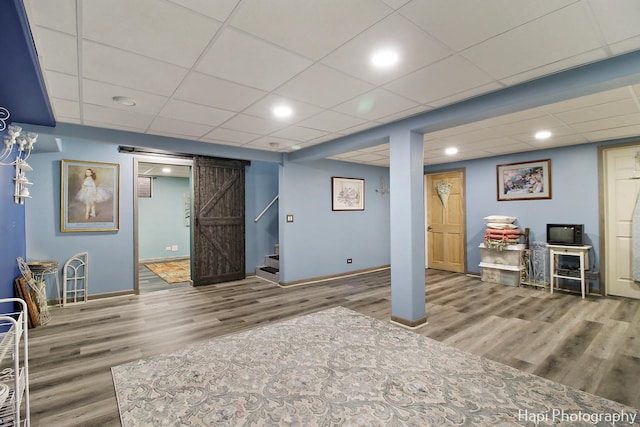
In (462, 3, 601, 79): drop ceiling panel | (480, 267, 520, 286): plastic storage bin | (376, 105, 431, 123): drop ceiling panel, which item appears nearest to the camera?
(462, 3, 601, 79): drop ceiling panel

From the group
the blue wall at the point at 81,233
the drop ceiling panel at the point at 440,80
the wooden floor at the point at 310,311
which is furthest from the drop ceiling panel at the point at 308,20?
the blue wall at the point at 81,233

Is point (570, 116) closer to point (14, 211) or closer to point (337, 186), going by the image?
point (337, 186)

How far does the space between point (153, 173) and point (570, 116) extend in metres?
9.25

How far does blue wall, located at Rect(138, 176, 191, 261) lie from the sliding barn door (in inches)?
134

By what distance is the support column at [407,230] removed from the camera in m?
3.45

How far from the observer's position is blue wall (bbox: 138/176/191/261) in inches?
343

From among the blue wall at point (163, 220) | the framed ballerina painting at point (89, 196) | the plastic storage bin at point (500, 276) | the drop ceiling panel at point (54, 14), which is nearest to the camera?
the drop ceiling panel at point (54, 14)

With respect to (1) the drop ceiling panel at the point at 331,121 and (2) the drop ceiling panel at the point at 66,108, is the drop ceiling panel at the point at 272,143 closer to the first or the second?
(1) the drop ceiling panel at the point at 331,121

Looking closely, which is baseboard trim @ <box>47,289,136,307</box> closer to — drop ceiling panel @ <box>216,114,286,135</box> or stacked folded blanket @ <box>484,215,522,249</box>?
drop ceiling panel @ <box>216,114,286,135</box>

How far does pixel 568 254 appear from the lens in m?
4.86

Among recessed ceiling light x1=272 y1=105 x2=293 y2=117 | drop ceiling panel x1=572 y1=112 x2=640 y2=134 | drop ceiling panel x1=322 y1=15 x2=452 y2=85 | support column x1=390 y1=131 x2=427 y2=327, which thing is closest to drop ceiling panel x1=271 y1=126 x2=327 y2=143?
recessed ceiling light x1=272 y1=105 x2=293 y2=117

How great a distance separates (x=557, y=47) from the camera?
2016mm

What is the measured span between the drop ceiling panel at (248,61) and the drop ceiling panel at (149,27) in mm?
100

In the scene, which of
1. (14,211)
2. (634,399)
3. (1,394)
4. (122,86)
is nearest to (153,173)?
(14,211)
